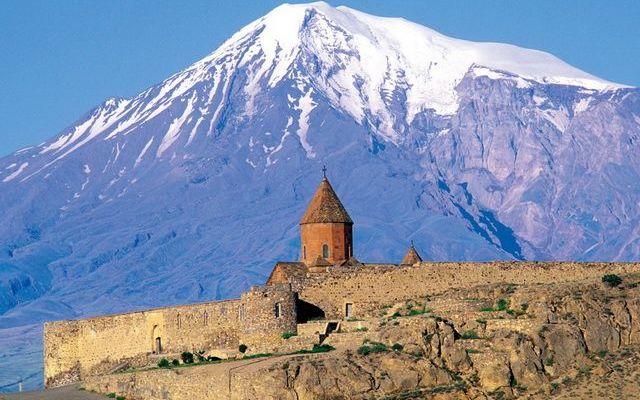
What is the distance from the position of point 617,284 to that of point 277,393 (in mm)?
12853

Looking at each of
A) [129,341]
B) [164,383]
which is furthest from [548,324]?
[129,341]

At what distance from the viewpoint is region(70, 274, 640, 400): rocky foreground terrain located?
163 feet

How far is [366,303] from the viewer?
6084 centimetres

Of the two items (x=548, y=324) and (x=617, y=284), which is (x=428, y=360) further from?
(x=617, y=284)

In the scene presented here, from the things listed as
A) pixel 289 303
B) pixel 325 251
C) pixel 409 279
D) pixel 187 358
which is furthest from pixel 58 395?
pixel 325 251

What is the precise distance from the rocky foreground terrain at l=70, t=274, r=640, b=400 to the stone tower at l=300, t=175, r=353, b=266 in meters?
12.3

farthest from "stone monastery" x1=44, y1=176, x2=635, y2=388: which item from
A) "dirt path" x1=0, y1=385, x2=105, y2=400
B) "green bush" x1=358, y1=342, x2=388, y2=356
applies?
"green bush" x1=358, y1=342, x2=388, y2=356

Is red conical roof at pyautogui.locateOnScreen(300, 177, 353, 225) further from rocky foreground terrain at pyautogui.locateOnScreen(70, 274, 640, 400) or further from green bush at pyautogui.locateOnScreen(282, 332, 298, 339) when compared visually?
rocky foreground terrain at pyautogui.locateOnScreen(70, 274, 640, 400)

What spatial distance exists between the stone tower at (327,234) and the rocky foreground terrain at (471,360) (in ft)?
40.3

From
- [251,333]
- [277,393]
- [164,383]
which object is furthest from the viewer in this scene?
[251,333]

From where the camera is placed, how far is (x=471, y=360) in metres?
51.1

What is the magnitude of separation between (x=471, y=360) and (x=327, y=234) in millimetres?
17836

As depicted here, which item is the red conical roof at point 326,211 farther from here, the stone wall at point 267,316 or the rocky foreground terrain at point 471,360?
the rocky foreground terrain at point 471,360

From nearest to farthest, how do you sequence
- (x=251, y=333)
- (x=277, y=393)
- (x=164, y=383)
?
(x=277, y=393)
(x=164, y=383)
(x=251, y=333)
